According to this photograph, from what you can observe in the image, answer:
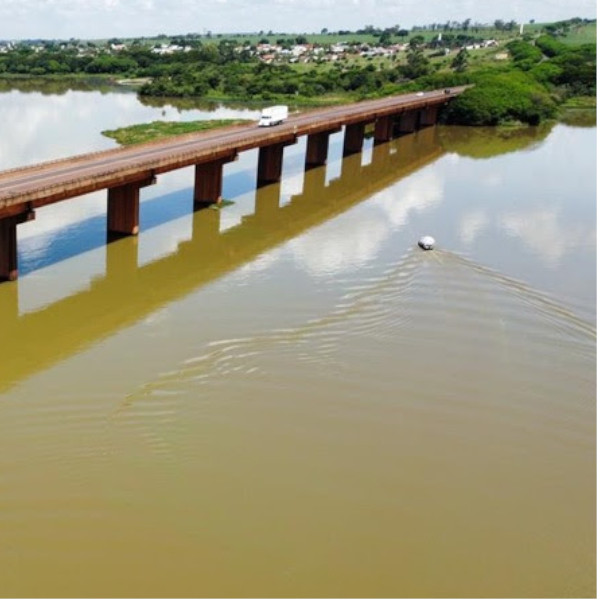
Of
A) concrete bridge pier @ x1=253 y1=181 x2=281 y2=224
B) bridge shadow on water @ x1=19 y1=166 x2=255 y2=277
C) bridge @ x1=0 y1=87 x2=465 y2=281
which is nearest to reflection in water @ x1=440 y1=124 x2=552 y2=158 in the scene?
bridge @ x1=0 y1=87 x2=465 y2=281

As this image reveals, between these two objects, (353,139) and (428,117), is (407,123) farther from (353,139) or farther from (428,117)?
(353,139)

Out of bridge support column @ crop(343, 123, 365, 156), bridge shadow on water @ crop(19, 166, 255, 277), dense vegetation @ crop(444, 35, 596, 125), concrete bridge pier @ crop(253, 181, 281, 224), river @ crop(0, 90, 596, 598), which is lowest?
river @ crop(0, 90, 596, 598)

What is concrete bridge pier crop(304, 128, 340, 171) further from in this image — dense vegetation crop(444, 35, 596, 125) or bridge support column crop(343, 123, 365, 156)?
dense vegetation crop(444, 35, 596, 125)

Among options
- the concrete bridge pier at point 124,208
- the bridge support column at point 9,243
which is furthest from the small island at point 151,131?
the bridge support column at point 9,243

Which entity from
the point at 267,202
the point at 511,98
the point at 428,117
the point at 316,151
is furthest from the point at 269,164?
the point at 511,98

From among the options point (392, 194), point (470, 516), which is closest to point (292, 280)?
point (470, 516)
